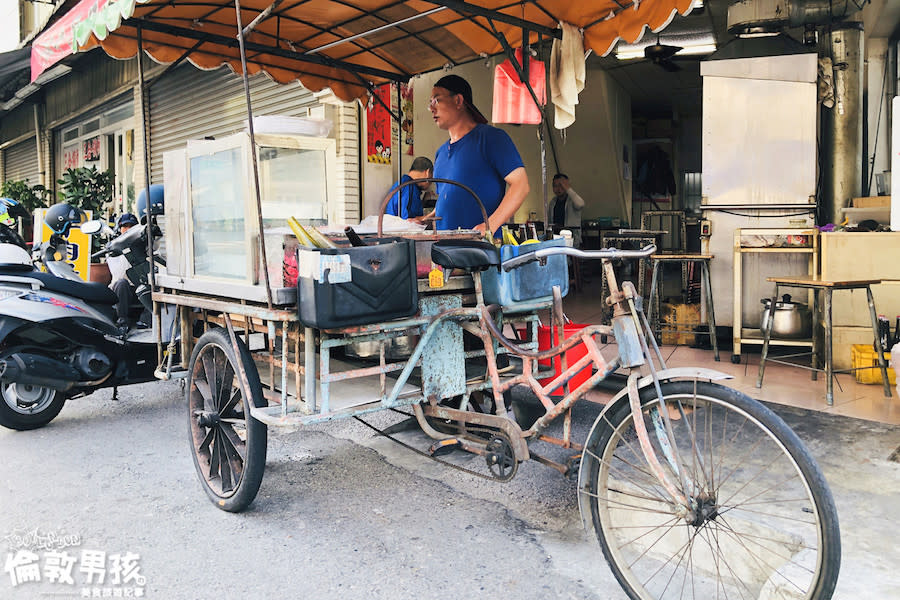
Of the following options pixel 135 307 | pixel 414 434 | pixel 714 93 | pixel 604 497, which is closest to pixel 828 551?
pixel 604 497

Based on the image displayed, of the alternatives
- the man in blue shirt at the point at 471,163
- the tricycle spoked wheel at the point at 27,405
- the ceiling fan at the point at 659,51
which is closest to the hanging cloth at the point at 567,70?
the man in blue shirt at the point at 471,163

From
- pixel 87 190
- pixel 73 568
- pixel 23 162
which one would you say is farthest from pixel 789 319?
pixel 23 162

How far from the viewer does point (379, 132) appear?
841 cm

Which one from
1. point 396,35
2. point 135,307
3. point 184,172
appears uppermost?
point 396,35

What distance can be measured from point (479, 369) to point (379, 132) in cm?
543

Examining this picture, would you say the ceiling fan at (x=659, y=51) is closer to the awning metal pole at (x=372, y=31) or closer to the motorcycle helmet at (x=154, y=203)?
the awning metal pole at (x=372, y=31)

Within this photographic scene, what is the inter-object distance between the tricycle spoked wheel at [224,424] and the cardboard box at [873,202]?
5564mm

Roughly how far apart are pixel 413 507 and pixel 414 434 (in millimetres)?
1188

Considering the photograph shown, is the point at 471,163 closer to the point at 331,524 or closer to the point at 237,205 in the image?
the point at 237,205

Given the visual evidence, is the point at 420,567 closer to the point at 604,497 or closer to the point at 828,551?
the point at 604,497

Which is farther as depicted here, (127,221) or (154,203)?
(127,221)

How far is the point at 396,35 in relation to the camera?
488 cm

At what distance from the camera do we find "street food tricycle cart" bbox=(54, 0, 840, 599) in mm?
2408

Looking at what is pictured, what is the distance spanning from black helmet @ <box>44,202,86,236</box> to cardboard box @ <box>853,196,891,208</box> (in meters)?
7.33
